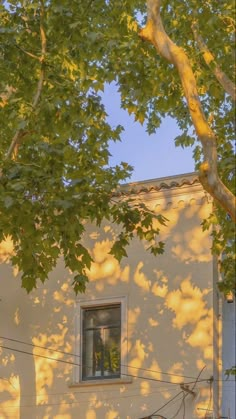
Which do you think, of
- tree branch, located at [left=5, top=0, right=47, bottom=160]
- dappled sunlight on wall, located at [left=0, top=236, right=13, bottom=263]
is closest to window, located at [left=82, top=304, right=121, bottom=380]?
dappled sunlight on wall, located at [left=0, top=236, right=13, bottom=263]

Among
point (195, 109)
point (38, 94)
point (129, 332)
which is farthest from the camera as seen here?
point (129, 332)

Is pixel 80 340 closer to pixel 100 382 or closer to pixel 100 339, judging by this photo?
pixel 100 339

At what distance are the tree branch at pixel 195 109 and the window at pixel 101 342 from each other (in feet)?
22.3

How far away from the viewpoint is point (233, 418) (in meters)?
16.6

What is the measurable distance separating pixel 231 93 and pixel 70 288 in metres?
6.99

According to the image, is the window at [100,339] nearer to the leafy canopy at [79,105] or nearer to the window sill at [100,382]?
the window sill at [100,382]

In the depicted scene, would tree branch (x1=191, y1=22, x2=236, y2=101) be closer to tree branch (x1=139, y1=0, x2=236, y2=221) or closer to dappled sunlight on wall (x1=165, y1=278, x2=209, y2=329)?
tree branch (x1=139, y1=0, x2=236, y2=221)

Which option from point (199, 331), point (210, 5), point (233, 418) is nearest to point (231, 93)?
point (210, 5)

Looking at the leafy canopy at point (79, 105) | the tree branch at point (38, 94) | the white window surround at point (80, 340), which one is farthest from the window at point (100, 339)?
the tree branch at point (38, 94)

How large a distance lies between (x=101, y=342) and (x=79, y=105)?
5.11 metres

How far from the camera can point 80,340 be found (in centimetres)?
1770

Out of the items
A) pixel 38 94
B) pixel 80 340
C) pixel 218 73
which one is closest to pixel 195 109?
pixel 218 73

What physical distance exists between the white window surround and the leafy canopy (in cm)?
300

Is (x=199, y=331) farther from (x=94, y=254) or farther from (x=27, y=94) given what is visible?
(x=27, y=94)
